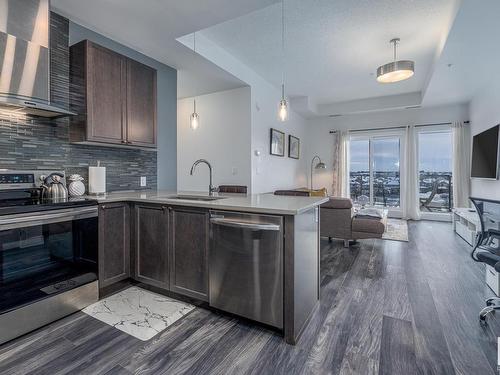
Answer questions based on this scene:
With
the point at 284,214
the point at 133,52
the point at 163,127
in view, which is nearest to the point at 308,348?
the point at 284,214

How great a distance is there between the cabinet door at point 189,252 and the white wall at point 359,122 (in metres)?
6.00

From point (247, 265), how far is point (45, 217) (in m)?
1.51

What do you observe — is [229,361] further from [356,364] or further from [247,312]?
[356,364]

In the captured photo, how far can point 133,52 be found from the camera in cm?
326

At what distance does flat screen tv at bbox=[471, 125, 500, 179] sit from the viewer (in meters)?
4.20

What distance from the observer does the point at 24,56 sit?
200 centimetres

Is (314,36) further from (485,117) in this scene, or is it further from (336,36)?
(485,117)

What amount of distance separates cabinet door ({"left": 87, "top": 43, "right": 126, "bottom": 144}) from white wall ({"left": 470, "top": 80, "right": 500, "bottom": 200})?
5.55 meters

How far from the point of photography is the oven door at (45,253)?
1.73m

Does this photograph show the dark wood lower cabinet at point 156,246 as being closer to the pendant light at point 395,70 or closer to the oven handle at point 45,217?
the oven handle at point 45,217

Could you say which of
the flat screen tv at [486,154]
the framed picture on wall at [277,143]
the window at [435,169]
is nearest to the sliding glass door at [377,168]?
the window at [435,169]

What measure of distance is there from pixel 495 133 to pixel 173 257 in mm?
5252

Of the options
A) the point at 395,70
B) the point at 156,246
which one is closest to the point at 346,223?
the point at 395,70

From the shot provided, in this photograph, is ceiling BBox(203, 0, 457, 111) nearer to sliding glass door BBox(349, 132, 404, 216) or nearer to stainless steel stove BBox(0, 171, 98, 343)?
sliding glass door BBox(349, 132, 404, 216)
